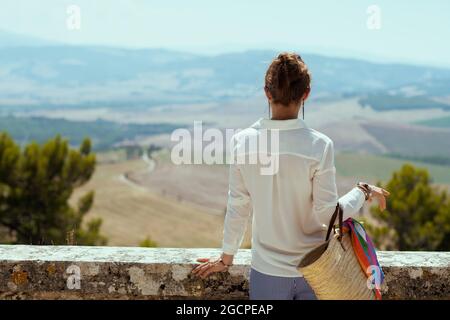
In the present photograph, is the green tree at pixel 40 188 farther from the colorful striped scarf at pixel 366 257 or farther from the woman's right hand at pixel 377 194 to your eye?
the colorful striped scarf at pixel 366 257

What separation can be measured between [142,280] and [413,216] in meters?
19.6

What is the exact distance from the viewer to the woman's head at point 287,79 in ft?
7.70

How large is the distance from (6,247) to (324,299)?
184cm

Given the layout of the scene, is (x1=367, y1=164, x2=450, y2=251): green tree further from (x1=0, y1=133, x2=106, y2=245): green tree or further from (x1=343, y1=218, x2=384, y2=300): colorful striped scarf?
(x1=343, y1=218, x2=384, y2=300): colorful striped scarf

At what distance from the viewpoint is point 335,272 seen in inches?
90.8

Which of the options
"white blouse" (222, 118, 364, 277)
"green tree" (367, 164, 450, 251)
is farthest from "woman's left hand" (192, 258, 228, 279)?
"green tree" (367, 164, 450, 251)

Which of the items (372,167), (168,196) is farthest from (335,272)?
(372,167)

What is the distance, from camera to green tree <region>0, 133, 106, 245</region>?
20.4 meters

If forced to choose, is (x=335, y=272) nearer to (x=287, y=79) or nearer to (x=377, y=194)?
(x=377, y=194)

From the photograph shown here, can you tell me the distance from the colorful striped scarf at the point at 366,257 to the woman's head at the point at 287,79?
0.55 m

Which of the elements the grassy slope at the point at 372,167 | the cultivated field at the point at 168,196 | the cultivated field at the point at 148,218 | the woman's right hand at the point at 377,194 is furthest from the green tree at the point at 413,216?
the grassy slope at the point at 372,167

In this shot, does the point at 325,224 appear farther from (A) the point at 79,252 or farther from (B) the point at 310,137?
(A) the point at 79,252

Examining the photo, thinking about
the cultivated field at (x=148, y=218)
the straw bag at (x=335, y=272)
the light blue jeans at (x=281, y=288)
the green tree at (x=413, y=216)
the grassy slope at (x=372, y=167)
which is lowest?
the grassy slope at (x=372, y=167)
